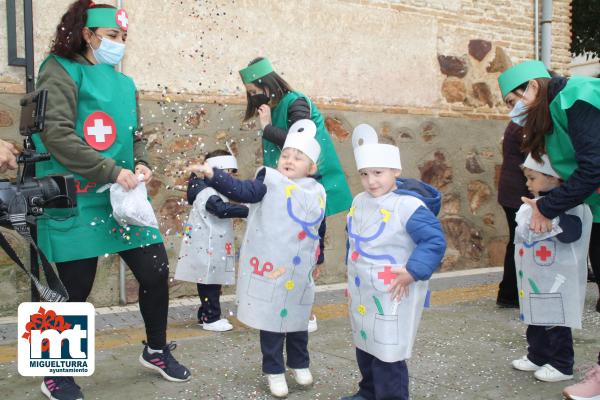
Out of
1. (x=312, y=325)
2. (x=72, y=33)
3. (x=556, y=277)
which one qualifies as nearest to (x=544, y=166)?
(x=556, y=277)

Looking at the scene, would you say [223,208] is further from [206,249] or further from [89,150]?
[89,150]

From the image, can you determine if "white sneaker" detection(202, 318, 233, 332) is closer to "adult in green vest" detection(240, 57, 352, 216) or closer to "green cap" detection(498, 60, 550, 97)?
"adult in green vest" detection(240, 57, 352, 216)

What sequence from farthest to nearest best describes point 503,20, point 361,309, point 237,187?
point 503,20 < point 237,187 < point 361,309

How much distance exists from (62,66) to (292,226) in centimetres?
136

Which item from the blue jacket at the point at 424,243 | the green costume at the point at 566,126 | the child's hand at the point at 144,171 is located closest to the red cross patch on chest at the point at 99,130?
the child's hand at the point at 144,171

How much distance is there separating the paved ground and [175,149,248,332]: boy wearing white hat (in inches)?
6.9

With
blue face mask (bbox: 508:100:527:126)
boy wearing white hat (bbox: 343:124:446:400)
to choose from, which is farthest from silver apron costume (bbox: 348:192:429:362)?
blue face mask (bbox: 508:100:527:126)

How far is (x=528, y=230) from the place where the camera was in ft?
11.8

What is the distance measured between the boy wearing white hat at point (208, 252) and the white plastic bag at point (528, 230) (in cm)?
200

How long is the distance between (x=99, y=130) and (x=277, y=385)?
1552 millimetres

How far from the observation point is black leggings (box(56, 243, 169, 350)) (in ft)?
10.4

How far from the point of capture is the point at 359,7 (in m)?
6.92

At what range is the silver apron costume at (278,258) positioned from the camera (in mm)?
3318

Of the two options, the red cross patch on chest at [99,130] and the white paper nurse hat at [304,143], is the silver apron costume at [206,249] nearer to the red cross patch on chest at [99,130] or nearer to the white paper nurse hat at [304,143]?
the white paper nurse hat at [304,143]
